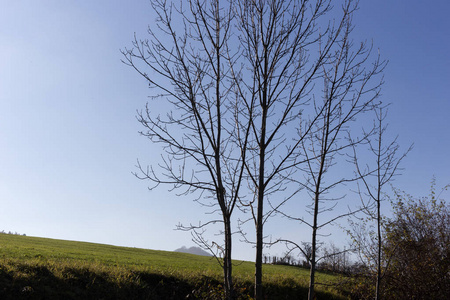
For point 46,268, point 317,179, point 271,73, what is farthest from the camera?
point 46,268

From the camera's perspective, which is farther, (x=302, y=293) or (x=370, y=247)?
(x=302, y=293)

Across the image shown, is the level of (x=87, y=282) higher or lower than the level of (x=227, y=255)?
lower

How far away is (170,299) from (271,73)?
421 inches

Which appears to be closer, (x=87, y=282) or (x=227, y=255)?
(x=227, y=255)

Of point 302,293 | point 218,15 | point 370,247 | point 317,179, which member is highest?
point 218,15

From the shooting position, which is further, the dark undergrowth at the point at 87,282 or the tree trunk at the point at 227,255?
the dark undergrowth at the point at 87,282

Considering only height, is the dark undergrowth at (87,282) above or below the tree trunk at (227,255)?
below

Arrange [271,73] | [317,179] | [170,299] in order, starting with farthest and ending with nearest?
[170,299] → [317,179] → [271,73]

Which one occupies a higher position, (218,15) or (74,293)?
(218,15)

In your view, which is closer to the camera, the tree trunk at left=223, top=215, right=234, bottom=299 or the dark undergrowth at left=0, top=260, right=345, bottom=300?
the tree trunk at left=223, top=215, right=234, bottom=299

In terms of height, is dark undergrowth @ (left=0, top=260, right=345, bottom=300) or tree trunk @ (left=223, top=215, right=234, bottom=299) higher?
tree trunk @ (left=223, top=215, right=234, bottom=299)

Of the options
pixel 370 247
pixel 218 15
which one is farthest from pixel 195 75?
pixel 370 247

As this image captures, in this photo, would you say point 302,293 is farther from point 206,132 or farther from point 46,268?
point 206,132

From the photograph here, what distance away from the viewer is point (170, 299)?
43.0 feet
